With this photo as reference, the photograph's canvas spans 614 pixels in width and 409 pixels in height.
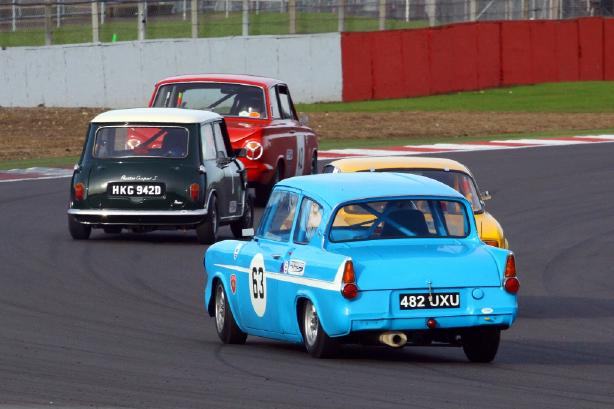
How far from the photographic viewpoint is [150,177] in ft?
54.5

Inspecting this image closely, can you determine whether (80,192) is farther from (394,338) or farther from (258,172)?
(394,338)

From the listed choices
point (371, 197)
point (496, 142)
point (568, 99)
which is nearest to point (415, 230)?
point (371, 197)

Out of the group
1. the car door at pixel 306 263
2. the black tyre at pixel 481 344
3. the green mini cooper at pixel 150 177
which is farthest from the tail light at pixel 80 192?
the black tyre at pixel 481 344

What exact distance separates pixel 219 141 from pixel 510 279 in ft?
28.9

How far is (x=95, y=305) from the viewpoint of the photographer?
12.6 metres

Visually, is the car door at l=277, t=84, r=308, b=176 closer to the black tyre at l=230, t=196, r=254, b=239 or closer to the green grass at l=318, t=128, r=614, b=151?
the black tyre at l=230, t=196, r=254, b=239

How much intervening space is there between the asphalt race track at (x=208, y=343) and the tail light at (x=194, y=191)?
0.55 m

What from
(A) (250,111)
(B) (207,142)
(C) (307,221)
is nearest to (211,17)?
(A) (250,111)

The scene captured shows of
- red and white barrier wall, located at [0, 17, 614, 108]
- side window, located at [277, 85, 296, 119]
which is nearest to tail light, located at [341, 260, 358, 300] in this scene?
side window, located at [277, 85, 296, 119]

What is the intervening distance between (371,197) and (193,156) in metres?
7.43

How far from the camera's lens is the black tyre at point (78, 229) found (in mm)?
16922

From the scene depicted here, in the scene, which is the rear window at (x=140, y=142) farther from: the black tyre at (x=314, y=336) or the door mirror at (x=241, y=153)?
the black tyre at (x=314, y=336)

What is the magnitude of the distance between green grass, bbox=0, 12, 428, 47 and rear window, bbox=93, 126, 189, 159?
776 inches

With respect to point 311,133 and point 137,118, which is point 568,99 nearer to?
point 311,133
